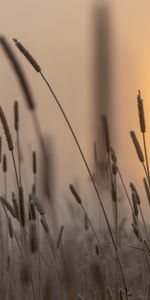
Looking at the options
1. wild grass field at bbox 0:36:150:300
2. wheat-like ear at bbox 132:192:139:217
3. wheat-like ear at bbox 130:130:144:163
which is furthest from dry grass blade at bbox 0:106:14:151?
wheat-like ear at bbox 132:192:139:217

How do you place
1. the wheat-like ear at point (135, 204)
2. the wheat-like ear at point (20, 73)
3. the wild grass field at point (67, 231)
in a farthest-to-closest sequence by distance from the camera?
the wheat-like ear at point (135, 204), the wild grass field at point (67, 231), the wheat-like ear at point (20, 73)

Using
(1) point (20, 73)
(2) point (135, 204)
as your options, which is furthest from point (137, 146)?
(1) point (20, 73)

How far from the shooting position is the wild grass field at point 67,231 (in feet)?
3.56

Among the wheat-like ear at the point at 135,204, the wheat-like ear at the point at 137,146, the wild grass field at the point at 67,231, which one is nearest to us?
the wild grass field at the point at 67,231

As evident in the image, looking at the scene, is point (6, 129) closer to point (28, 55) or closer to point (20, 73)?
point (28, 55)

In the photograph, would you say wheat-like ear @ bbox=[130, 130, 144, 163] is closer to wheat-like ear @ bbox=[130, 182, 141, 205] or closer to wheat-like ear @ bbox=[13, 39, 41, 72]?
wheat-like ear @ bbox=[130, 182, 141, 205]

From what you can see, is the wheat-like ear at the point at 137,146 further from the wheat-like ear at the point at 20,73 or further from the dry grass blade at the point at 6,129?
the wheat-like ear at the point at 20,73

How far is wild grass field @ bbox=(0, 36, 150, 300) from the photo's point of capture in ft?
3.56

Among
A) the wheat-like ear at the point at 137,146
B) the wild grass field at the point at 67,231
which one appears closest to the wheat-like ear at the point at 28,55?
the wild grass field at the point at 67,231

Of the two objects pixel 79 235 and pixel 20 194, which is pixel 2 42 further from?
pixel 79 235

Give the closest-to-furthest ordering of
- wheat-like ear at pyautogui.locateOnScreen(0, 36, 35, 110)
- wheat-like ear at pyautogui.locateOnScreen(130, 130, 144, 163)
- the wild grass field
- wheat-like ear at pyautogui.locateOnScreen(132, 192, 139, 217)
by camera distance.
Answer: wheat-like ear at pyautogui.locateOnScreen(0, 36, 35, 110)
the wild grass field
wheat-like ear at pyautogui.locateOnScreen(130, 130, 144, 163)
wheat-like ear at pyautogui.locateOnScreen(132, 192, 139, 217)

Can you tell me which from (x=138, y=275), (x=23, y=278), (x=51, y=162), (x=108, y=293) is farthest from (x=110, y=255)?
(x=51, y=162)

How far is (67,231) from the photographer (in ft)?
7.21

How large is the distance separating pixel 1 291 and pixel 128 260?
4.63 ft
